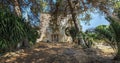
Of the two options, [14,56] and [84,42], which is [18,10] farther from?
[84,42]

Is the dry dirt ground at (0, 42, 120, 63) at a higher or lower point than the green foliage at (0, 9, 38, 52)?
lower

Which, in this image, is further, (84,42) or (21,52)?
(84,42)

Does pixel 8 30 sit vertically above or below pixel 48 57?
above

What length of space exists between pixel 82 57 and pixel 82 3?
26.6 feet

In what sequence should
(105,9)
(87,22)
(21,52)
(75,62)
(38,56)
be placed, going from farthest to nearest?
(87,22)
(105,9)
(21,52)
(38,56)
(75,62)

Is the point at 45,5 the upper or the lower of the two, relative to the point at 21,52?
upper

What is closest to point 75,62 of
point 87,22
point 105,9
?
point 105,9

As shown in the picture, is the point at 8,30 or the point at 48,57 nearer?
the point at 8,30

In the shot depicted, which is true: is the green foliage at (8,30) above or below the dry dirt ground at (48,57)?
above

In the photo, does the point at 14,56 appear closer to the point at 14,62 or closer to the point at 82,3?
the point at 14,62

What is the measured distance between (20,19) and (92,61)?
558 cm

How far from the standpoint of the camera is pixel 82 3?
21719 millimetres

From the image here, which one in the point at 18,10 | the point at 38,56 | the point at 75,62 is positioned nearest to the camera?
the point at 75,62

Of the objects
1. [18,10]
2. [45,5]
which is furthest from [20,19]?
[45,5]
